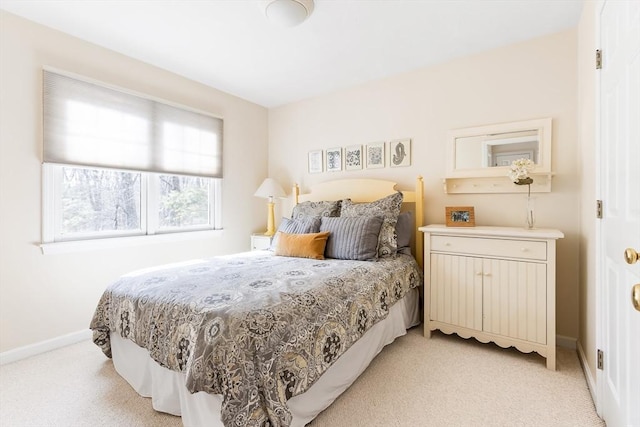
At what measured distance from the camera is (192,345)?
4.22ft

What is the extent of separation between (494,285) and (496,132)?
129cm

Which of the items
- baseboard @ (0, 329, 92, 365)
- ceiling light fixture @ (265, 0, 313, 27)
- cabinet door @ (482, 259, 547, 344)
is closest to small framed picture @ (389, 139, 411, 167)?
cabinet door @ (482, 259, 547, 344)

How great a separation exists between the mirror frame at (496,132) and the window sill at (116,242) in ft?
8.50

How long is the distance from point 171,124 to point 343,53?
5.94 feet

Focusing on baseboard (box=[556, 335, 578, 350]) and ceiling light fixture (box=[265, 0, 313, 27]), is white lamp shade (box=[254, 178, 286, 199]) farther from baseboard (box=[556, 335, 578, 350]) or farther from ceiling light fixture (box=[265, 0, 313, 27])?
baseboard (box=[556, 335, 578, 350])

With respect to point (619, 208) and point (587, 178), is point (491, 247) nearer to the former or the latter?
point (587, 178)

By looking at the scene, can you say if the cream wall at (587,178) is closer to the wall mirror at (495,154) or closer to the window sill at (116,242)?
the wall mirror at (495,154)

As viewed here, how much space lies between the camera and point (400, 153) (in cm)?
308

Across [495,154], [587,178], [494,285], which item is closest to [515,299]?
[494,285]

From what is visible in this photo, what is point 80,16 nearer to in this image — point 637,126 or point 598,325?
point 637,126

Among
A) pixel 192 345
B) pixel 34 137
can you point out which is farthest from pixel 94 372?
pixel 34 137

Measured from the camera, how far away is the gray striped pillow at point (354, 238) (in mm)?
2398

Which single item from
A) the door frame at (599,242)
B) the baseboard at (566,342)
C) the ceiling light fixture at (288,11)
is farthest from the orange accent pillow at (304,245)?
the baseboard at (566,342)

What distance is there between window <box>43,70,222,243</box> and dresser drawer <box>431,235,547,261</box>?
2431 mm
